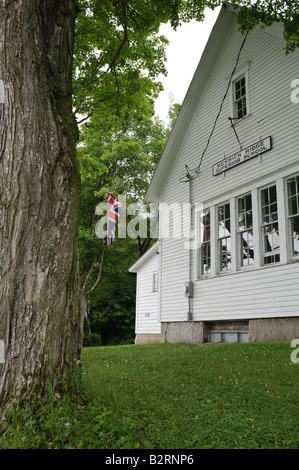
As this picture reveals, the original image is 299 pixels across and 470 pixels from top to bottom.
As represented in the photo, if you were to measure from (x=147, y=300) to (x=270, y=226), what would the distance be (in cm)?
1325

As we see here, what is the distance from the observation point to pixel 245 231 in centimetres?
1114

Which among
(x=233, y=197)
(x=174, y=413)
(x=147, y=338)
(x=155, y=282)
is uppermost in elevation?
(x=233, y=197)

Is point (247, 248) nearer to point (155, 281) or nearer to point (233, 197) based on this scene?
point (233, 197)

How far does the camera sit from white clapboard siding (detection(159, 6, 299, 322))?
10000 mm

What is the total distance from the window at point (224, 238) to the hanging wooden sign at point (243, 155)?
3.82 feet

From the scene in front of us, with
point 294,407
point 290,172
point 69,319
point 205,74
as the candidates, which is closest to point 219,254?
point 290,172

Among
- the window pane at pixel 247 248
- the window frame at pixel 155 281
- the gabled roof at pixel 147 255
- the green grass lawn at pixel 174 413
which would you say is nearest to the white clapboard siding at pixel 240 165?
the window pane at pixel 247 248

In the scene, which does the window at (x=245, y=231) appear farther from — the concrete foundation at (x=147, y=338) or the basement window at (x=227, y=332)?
the concrete foundation at (x=147, y=338)

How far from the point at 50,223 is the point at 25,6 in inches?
95.5

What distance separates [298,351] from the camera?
798 centimetres

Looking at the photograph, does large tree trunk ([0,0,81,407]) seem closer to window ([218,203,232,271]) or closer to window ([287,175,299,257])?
window ([287,175,299,257])

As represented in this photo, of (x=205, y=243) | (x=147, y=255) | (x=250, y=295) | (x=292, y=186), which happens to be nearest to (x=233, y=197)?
(x=205, y=243)

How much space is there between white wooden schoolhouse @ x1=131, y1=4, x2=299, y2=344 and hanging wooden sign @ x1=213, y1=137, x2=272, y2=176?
31 millimetres

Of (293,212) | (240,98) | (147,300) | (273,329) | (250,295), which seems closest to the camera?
(293,212)
